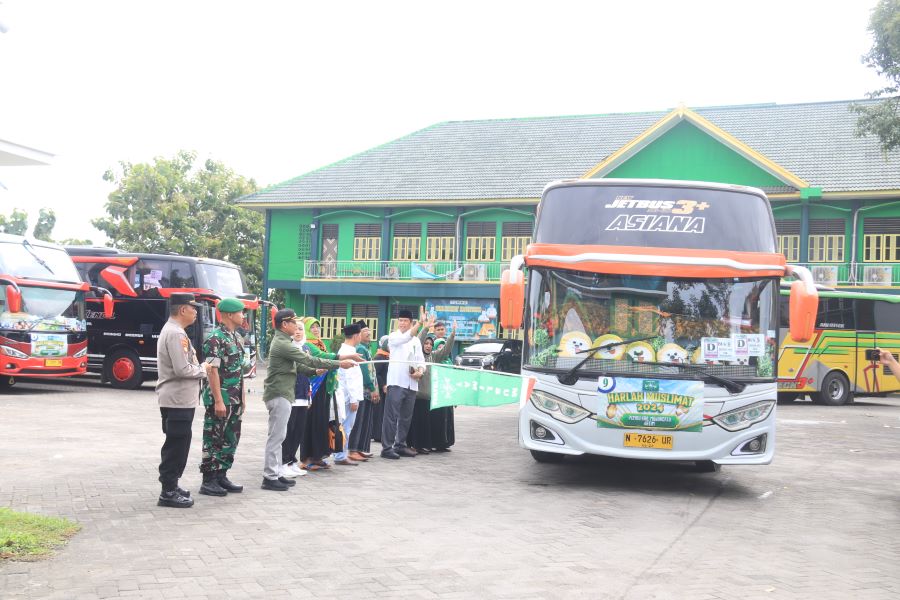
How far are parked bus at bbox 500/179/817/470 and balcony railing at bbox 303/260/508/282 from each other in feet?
89.7

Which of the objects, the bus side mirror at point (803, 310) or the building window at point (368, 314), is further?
the building window at point (368, 314)

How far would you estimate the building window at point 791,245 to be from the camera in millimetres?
34919

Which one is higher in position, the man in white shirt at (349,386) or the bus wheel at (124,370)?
the man in white shirt at (349,386)

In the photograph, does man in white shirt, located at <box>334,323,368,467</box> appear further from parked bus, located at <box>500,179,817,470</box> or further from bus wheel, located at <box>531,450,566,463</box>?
parked bus, located at <box>500,179,817,470</box>

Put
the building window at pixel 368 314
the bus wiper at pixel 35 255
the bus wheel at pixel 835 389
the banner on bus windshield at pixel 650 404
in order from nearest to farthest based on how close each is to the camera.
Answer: the banner on bus windshield at pixel 650 404, the bus wiper at pixel 35 255, the bus wheel at pixel 835 389, the building window at pixel 368 314

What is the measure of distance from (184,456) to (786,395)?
895 inches

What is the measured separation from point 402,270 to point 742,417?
102 feet

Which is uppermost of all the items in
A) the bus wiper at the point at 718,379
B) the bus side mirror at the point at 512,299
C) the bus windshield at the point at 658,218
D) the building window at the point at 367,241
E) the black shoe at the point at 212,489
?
the building window at the point at 367,241

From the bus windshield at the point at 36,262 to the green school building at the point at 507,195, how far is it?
1903 centimetres

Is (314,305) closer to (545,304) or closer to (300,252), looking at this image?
(300,252)

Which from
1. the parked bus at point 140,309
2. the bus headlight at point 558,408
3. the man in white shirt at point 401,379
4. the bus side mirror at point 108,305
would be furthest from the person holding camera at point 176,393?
the bus side mirror at point 108,305

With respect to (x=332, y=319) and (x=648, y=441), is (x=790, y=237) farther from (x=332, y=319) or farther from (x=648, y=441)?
(x=648, y=441)

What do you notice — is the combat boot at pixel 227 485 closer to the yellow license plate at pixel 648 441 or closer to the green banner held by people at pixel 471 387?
the green banner held by people at pixel 471 387

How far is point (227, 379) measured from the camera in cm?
887
